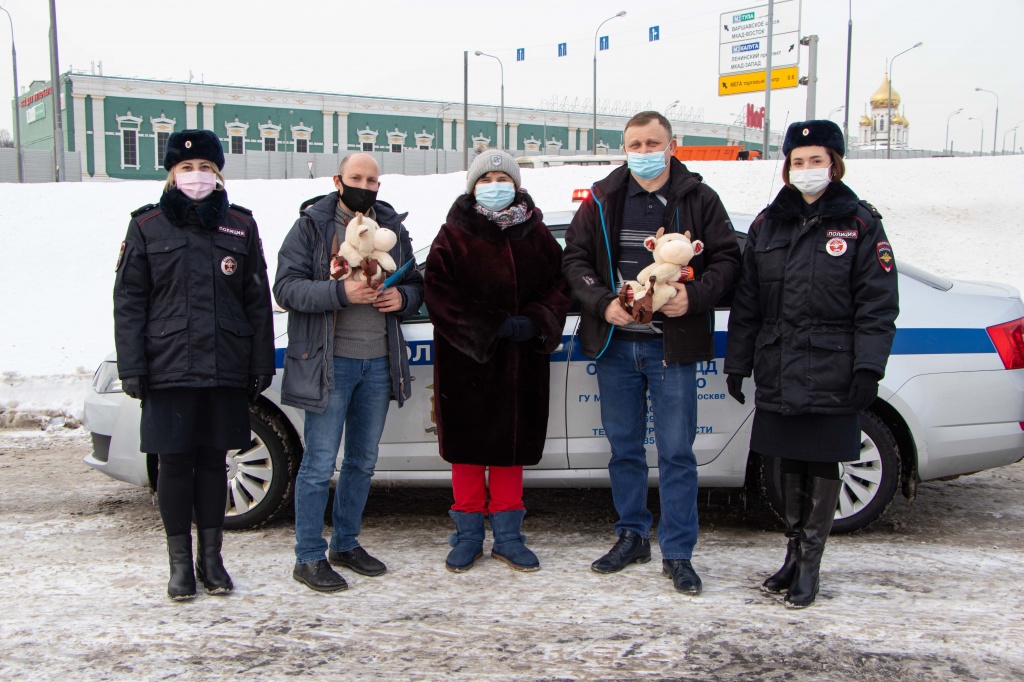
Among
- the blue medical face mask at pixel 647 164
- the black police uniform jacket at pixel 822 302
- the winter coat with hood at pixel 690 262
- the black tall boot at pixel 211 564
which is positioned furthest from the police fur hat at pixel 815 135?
the black tall boot at pixel 211 564

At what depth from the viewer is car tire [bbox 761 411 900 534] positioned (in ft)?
14.0

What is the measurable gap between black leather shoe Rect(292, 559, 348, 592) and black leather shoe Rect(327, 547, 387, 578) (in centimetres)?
15

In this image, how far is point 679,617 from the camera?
3.41m

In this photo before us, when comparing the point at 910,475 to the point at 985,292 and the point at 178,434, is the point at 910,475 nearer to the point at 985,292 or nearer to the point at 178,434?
the point at 985,292

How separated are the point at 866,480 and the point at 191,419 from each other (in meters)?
3.22

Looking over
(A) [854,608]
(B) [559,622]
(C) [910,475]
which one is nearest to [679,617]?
(B) [559,622]

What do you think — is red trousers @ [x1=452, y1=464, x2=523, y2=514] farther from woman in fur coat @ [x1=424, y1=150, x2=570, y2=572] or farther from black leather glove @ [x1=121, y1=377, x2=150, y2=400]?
black leather glove @ [x1=121, y1=377, x2=150, y2=400]

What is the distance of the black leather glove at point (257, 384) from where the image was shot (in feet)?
12.3

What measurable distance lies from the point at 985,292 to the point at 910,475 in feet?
3.51

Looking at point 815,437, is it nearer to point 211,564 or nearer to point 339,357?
point 339,357

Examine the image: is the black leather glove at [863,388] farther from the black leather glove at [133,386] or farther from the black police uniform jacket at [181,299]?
the black leather glove at [133,386]

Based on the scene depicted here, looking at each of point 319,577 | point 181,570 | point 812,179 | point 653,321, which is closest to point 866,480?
point 653,321

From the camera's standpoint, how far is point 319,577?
12.3 feet

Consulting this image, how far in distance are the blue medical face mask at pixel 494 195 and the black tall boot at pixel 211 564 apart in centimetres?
184
